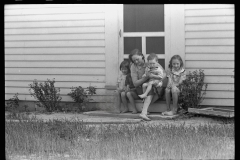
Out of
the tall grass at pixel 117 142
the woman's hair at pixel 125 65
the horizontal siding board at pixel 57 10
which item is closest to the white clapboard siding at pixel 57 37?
the horizontal siding board at pixel 57 10

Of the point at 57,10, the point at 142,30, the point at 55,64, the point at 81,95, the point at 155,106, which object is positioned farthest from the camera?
the point at 55,64

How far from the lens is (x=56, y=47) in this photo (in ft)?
31.4

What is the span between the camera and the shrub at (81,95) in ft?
30.2

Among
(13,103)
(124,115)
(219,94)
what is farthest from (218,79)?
(13,103)

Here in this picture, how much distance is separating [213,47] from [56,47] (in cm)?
351

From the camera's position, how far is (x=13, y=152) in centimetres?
548

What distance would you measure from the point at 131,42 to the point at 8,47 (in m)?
3.03

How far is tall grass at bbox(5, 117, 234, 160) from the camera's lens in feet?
17.0

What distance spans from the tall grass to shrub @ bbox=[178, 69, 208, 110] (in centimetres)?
197

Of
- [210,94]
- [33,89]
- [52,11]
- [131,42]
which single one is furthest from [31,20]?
[210,94]

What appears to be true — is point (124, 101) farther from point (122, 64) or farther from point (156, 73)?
point (156, 73)

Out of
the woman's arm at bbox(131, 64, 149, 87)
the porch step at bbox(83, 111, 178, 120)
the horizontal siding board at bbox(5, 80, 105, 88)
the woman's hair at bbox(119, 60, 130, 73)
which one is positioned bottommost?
the porch step at bbox(83, 111, 178, 120)

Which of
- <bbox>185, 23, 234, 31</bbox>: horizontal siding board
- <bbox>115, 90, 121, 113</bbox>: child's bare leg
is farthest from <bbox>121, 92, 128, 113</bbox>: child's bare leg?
<bbox>185, 23, 234, 31</bbox>: horizontal siding board

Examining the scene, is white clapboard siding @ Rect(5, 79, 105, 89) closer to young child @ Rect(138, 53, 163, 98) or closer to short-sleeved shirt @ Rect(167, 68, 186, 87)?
young child @ Rect(138, 53, 163, 98)
